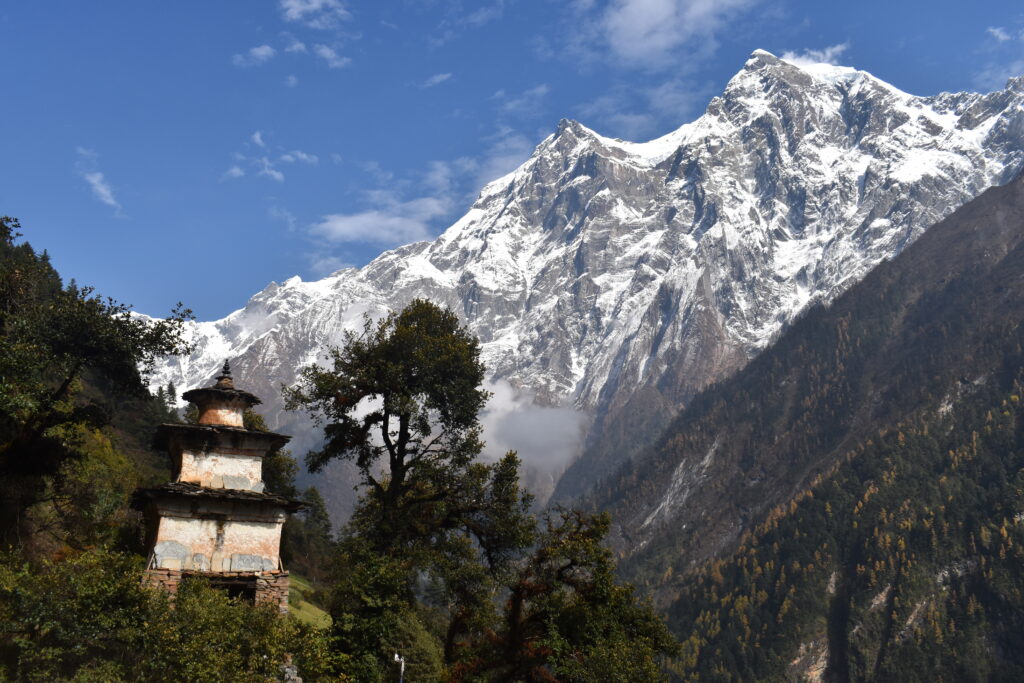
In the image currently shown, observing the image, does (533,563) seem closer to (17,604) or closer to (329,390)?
(329,390)

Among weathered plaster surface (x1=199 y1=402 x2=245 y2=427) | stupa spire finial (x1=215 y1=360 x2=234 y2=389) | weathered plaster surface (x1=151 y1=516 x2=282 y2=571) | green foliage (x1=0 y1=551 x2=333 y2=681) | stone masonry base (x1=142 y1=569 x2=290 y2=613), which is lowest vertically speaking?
green foliage (x1=0 y1=551 x2=333 y2=681)

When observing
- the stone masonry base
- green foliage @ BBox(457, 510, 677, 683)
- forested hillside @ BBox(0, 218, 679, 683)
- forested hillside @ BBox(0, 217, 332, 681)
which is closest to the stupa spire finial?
forested hillside @ BBox(0, 218, 679, 683)

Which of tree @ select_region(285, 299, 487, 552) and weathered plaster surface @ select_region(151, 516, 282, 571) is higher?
tree @ select_region(285, 299, 487, 552)

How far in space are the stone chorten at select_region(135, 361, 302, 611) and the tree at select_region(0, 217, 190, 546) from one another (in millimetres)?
4563

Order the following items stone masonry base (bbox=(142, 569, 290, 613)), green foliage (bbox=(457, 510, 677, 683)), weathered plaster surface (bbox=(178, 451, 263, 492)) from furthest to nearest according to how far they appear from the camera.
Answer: green foliage (bbox=(457, 510, 677, 683)) < weathered plaster surface (bbox=(178, 451, 263, 492)) < stone masonry base (bbox=(142, 569, 290, 613))

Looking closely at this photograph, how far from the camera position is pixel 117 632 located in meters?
26.6

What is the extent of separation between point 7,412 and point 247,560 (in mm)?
10297

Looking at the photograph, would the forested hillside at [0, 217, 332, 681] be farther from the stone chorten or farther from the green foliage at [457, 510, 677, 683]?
the green foliage at [457, 510, 677, 683]

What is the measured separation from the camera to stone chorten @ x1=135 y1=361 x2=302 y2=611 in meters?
32.2

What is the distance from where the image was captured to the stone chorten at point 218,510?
32219 mm

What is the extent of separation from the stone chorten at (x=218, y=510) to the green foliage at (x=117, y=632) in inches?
130

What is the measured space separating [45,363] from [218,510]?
30.8 ft

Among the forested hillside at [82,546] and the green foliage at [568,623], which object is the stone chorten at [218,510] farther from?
the green foliage at [568,623]

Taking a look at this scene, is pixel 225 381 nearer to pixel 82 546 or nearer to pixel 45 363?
pixel 45 363
